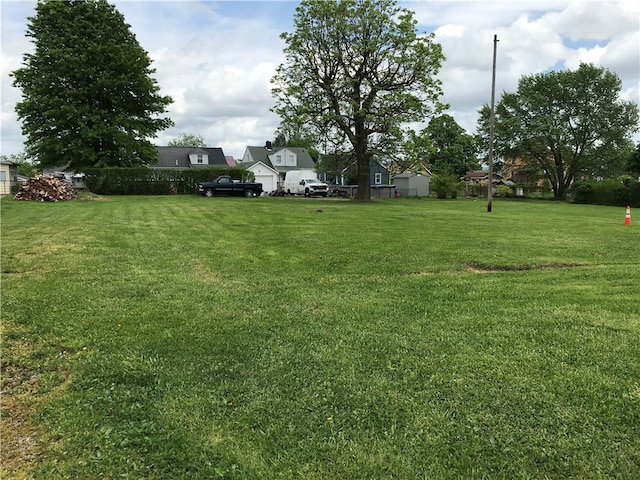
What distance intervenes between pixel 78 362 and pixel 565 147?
46159 millimetres

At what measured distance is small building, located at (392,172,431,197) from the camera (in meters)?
45.2

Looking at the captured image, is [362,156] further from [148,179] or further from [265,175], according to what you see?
[265,175]

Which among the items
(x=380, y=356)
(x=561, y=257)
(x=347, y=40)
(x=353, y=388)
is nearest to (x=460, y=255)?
(x=561, y=257)

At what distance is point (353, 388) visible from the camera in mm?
3066

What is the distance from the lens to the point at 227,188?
29.3 meters

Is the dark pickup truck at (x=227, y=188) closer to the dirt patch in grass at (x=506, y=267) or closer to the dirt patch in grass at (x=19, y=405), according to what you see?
the dirt patch in grass at (x=506, y=267)

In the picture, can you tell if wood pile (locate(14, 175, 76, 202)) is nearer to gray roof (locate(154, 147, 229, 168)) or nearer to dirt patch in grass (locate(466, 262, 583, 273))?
→ dirt patch in grass (locate(466, 262, 583, 273))

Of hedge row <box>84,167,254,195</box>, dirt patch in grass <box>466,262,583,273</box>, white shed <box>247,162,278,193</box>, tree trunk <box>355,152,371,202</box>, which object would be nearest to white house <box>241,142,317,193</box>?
white shed <box>247,162,278,193</box>

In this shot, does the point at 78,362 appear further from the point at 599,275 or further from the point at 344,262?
the point at 599,275

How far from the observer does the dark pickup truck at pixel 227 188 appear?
2908 cm

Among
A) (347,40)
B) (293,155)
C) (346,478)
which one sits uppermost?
(347,40)

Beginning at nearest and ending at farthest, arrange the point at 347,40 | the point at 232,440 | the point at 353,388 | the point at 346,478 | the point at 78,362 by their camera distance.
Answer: the point at 346,478
the point at 232,440
the point at 353,388
the point at 78,362
the point at 347,40

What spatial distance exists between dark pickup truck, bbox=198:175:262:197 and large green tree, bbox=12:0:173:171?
277 inches

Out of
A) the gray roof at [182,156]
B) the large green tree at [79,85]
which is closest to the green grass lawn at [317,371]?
the large green tree at [79,85]
